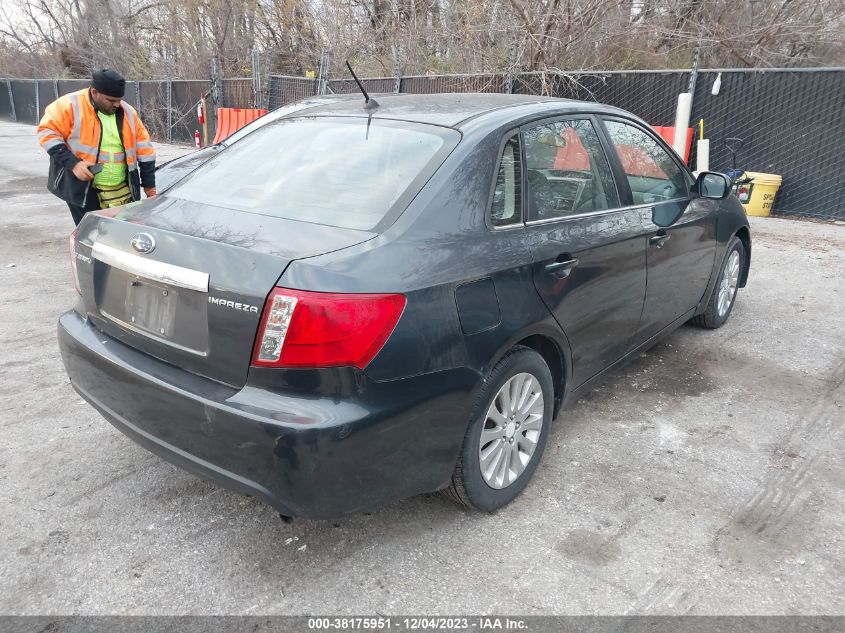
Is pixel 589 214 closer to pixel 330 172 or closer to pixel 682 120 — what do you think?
pixel 330 172

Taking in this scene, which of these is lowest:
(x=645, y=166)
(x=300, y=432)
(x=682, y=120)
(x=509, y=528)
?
(x=509, y=528)

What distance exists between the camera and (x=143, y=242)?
2555mm

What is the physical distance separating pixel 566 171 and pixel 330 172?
115cm

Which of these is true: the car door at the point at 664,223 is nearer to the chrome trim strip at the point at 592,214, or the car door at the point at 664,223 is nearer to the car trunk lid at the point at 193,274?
the chrome trim strip at the point at 592,214

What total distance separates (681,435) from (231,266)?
103 inches

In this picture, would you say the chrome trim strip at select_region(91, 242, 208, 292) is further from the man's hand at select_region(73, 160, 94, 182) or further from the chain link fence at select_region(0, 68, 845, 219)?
the chain link fence at select_region(0, 68, 845, 219)

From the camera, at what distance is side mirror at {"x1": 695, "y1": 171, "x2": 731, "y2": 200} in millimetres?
4422

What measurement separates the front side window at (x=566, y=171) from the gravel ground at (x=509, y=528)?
1247mm

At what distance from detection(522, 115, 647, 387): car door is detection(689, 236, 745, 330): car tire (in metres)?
1.61

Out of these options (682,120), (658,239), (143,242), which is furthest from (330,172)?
(682,120)

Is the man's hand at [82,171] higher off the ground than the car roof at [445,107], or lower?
lower

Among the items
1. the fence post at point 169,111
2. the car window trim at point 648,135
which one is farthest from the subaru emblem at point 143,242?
the fence post at point 169,111

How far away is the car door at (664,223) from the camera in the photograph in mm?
3791

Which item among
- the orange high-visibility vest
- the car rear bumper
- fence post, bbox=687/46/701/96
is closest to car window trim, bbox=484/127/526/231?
the car rear bumper
